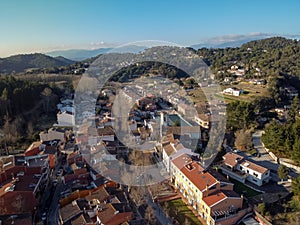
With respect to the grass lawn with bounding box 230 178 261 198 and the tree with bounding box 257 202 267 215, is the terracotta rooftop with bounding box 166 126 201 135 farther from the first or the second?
the tree with bounding box 257 202 267 215

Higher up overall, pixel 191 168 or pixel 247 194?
pixel 191 168

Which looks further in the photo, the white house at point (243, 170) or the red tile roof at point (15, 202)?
the white house at point (243, 170)

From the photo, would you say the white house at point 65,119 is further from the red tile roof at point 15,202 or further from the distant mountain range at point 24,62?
the distant mountain range at point 24,62

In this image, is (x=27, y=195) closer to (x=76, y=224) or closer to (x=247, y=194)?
(x=76, y=224)

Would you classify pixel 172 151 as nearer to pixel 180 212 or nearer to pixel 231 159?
pixel 231 159

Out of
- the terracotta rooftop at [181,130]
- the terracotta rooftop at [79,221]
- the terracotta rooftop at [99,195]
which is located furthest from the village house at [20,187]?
the terracotta rooftop at [181,130]

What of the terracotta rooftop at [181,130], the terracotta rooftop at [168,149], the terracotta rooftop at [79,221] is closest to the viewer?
the terracotta rooftop at [79,221]

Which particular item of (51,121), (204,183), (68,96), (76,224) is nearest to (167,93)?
(68,96)
